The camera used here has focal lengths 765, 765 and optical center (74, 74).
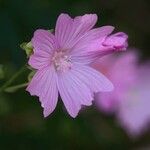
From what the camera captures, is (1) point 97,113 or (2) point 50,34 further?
(1) point 97,113

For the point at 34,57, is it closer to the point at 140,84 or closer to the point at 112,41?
the point at 112,41

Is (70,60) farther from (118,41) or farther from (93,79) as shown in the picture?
(118,41)

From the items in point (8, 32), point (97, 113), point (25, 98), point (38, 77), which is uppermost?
point (38, 77)

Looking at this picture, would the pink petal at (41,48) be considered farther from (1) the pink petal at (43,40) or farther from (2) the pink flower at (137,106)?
(2) the pink flower at (137,106)

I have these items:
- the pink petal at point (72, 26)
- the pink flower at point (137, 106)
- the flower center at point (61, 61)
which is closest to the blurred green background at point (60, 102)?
the pink flower at point (137, 106)

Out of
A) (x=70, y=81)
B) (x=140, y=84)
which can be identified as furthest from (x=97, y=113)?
(x=70, y=81)

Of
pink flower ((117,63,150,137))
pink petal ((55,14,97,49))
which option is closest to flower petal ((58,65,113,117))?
pink petal ((55,14,97,49))
